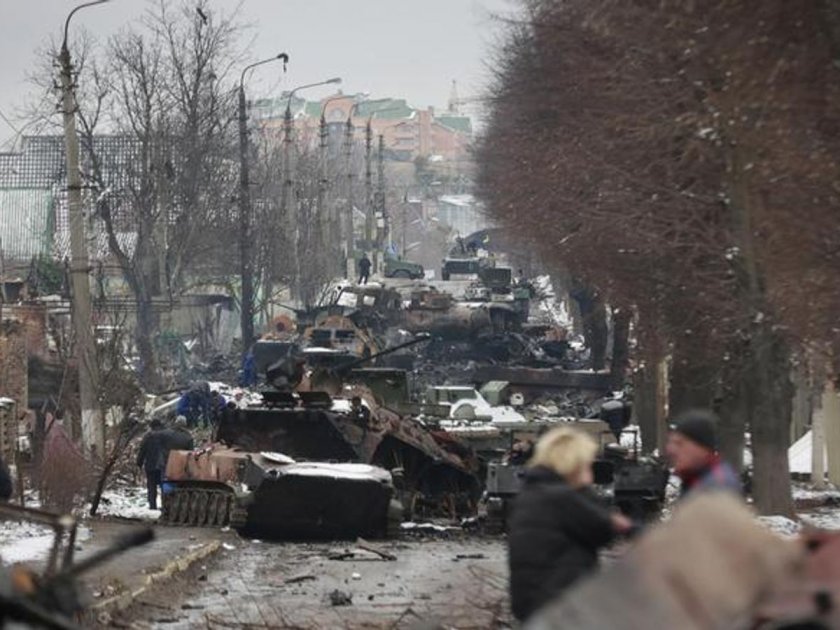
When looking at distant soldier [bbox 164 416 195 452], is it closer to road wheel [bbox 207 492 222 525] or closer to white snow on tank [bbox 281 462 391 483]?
road wheel [bbox 207 492 222 525]

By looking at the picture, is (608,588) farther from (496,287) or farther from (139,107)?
(496,287)

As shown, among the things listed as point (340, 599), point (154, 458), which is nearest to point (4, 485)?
point (340, 599)

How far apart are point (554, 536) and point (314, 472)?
14956 millimetres

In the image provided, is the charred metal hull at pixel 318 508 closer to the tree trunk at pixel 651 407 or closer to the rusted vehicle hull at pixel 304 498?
the rusted vehicle hull at pixel 304 498

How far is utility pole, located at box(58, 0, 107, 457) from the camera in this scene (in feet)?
98.1

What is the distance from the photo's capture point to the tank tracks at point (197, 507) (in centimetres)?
2598

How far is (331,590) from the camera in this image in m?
18.8

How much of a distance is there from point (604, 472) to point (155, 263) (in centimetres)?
3965

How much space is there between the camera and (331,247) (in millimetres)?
96000

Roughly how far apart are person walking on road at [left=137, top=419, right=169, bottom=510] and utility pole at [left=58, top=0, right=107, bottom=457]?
105 cm

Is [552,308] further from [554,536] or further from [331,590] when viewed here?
[554,536]

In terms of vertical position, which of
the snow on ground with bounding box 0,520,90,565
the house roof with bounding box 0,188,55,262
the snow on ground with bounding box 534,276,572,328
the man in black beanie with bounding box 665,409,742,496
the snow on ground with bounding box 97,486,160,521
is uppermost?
the house roof with bounding box 0,188,55,262

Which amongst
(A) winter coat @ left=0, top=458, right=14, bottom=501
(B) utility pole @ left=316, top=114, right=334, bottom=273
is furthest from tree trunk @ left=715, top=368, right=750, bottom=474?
(B) utility pole @ left=316, top=114, right=334, bottom=273

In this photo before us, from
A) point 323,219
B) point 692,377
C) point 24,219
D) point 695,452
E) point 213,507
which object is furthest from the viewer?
point 323,219
